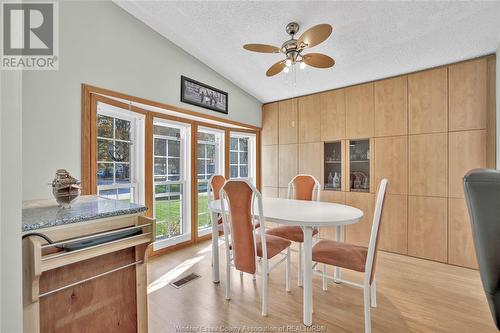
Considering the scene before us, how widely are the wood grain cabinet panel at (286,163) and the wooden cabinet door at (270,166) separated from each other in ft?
0.30

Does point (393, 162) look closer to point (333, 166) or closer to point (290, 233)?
point (333, 166)

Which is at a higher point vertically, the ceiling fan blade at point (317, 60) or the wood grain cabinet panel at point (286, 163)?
the ceiling fan blade at point (317, 60)

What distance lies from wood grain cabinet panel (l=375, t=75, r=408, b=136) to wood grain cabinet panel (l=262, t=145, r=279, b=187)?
179 cm

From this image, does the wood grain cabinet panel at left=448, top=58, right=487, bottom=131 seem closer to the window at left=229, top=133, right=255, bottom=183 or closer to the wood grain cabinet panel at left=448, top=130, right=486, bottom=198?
the wood grain cabinet panel at left=448, top=130, right=486, bottom=198

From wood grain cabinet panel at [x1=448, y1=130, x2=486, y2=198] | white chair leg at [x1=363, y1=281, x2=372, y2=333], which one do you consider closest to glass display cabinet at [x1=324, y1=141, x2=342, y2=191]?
wood grain cabinet panel at [x1=448, y1=130, x2=486, y2=198]

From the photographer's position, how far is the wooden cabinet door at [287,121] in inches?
164

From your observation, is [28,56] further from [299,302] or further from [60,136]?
[299,302]

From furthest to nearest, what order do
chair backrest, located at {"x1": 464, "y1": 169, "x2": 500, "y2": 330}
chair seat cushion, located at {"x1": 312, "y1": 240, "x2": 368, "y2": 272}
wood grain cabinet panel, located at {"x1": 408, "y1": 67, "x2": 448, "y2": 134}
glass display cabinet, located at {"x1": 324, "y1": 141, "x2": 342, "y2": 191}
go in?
glass display cabinet, located at {"x1": 324, "y1": 141, "x2": 342, "y2": 191} < wood grain cabinet panel, located at {"x1": 408, "y1": 67, "x2": 448, "y2": 134} < chair seat cushion, located at {"x1": 312, "y1": 240, "x2": 368, "y2": 272} < chair backrest, located at {"x1": 464, "y1": 169, "x2": 500, "y2": 330}

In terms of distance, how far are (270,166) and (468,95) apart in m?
2.95

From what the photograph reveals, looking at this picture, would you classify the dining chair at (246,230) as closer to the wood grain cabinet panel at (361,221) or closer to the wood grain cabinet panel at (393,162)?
the wood grain cabinet panel at (361,221)

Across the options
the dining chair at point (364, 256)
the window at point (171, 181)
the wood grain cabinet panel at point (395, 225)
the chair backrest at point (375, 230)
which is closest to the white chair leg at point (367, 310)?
the dining chair at point (364, 256)

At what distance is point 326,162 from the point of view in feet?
12.7

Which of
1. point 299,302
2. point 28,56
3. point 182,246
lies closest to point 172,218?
point 182,246

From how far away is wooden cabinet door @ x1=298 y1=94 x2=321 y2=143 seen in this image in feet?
12.8
